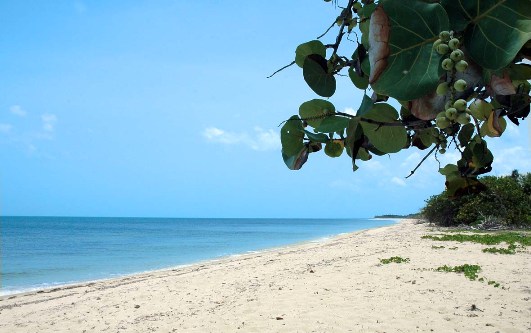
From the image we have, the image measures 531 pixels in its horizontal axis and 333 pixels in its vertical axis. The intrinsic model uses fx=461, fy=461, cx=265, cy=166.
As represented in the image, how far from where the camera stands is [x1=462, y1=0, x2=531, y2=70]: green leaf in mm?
498

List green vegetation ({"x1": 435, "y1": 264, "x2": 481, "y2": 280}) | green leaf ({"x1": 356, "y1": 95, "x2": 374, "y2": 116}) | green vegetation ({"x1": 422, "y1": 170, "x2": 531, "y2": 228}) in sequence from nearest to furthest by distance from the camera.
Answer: green leaf ({"x1": 356, "y1": 95, "x2": 374, "y2": 116})
green vegetation ({"x1": 435, "y1": 264, "x2": 481, "y2": 280})
green vegetation ({"x1": 422, "y1": 170, "x2": 531, "y2": 228})

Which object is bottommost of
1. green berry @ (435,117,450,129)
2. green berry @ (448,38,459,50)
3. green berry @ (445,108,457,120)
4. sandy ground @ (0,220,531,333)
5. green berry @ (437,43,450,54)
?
sandy ground @ (0,220,531,333)

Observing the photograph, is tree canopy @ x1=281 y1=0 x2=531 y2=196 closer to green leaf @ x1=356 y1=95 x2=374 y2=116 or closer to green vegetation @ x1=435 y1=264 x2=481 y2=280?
green leaf @ x1=356 y1=95 x2=374 y2=116

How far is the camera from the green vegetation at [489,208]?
1916 cm

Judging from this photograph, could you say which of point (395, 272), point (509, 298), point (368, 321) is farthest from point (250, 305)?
point (509, 298)

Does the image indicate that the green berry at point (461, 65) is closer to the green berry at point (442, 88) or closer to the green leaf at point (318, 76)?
the green berry at point (442, 88)

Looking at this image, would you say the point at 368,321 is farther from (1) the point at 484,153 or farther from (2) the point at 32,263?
(2) the point at 32,263

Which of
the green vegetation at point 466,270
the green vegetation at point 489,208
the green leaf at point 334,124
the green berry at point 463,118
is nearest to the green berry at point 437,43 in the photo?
the green berry at point 463,118

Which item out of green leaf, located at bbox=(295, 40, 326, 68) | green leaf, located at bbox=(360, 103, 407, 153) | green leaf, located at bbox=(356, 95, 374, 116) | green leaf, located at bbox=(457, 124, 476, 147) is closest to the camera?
green leaf, located at bbox=(356, 95, 374, 116)

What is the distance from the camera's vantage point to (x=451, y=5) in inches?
21.7

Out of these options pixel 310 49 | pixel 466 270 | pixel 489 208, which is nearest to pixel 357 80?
pixel 310 49

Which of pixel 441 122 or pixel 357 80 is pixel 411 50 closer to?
pixel 441 122

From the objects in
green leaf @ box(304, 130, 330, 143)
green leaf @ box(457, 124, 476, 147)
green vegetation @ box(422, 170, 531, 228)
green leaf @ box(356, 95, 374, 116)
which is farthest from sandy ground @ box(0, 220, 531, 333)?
green vegetation @ box(422, 170, 531, 228)

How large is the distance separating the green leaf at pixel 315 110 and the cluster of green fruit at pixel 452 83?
0.26m
